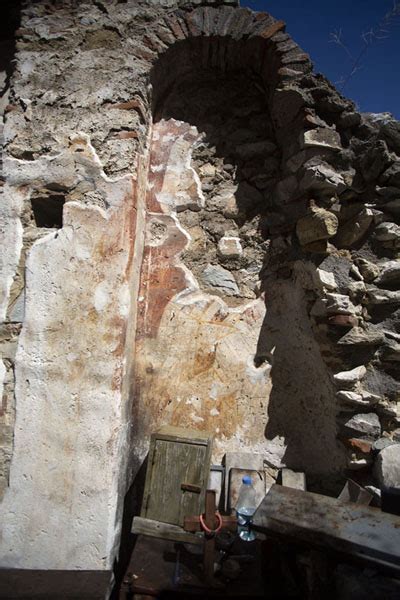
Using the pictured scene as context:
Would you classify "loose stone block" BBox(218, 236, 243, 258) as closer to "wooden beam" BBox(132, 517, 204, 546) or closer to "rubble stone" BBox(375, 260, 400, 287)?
"rubble stone" BBox(375, 260, 400, 287)

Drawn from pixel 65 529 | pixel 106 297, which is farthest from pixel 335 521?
pixel 106 297

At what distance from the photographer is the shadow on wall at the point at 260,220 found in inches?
85.9

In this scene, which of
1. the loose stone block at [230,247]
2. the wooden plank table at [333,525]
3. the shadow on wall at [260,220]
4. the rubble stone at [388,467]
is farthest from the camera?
the loose stone block at [230,247]

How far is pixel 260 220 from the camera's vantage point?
248 centimetres

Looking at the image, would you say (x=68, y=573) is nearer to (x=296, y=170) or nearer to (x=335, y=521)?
(x=335, y=521)

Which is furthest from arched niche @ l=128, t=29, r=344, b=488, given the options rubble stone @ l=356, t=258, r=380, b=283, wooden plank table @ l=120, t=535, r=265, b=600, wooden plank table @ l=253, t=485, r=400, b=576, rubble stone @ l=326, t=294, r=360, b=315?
wooden plank table @ l=253, t=485, r=400, b=576

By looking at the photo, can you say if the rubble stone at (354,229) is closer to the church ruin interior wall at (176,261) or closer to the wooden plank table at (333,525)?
the church ruin interior wall at (176,261)

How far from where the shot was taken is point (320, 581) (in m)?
1.25

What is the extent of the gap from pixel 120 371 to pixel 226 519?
0.91m

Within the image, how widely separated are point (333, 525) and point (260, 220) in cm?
178

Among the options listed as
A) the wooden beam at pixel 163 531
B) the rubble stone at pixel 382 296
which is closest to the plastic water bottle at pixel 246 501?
the wooden beam at pixel 163 531

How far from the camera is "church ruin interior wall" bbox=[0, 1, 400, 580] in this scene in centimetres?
183

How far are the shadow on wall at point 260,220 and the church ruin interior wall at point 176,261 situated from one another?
1cm

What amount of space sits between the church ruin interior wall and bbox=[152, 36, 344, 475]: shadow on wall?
0.01 metres
